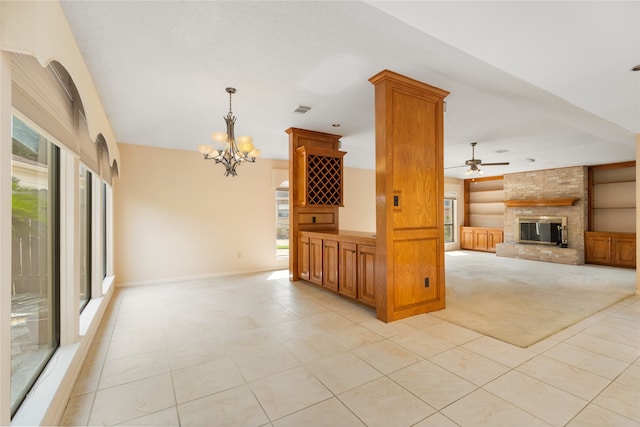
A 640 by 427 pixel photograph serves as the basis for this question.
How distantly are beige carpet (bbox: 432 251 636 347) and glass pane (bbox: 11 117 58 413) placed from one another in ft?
11.7

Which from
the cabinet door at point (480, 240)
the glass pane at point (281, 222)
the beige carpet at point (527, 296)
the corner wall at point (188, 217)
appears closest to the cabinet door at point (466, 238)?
the cabinet door at point (480, 240)

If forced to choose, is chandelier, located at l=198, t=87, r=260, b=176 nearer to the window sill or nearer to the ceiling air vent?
the ceiling air vent

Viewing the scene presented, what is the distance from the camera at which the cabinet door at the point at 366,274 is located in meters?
3.48

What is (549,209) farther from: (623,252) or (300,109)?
(300,109)

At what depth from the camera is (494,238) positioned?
912 cm

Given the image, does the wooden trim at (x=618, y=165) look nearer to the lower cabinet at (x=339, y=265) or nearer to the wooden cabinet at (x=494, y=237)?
the wooden cabinet at (x=494, y=237)

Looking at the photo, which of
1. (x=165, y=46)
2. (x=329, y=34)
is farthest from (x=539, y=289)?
(x=165, y=46)

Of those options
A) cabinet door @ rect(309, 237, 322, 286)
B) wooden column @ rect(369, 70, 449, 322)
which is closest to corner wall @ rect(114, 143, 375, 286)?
cabinet door @ rect(309, 237, 322, 286)

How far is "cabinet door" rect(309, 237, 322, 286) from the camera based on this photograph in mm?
4512

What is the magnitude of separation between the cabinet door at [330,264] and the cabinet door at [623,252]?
7.16 meters

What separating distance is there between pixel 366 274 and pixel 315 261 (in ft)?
4.06

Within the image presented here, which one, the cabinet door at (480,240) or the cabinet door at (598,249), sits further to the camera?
the cabinet door at (480,240)

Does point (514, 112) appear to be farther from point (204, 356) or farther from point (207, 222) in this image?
point (207, 222)

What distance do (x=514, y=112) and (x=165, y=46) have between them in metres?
4.21
